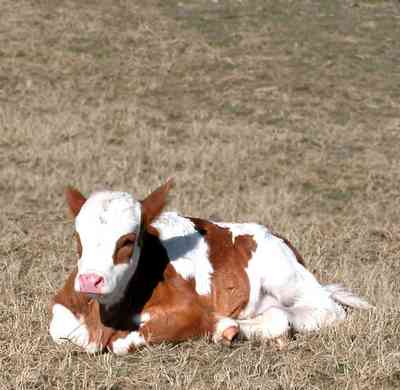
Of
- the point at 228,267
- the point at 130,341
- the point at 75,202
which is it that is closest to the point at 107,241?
the point at 75,202

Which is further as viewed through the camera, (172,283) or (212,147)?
(212,147)

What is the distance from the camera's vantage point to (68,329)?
5.84 m

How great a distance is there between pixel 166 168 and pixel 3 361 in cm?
1033

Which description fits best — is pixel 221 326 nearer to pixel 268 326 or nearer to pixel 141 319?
pixel 268 326

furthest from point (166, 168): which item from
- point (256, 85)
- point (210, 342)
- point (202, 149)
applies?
point (210, 342)

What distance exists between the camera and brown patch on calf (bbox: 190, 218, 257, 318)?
20.3 feet

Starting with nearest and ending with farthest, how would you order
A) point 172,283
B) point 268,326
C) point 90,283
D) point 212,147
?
point 90,283 → point 172,283 → point 268,326 → point 212,147

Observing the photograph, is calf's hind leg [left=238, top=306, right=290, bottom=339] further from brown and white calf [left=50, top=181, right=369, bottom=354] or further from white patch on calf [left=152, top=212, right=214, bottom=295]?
white patch on calf [left=152, top=212, right=214, bottom=295]

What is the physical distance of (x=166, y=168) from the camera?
15836mm

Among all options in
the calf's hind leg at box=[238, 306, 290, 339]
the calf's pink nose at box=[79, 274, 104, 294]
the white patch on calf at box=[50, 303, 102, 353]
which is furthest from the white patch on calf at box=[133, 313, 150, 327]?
the calf's hind leg at box=[238, 306, 290, 339]

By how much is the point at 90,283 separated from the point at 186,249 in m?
1.18

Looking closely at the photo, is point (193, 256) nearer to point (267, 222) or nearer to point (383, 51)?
point (267, 222)

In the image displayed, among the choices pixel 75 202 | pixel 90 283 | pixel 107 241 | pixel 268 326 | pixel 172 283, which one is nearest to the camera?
pixel 90 283

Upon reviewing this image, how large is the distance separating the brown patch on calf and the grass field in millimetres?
363
